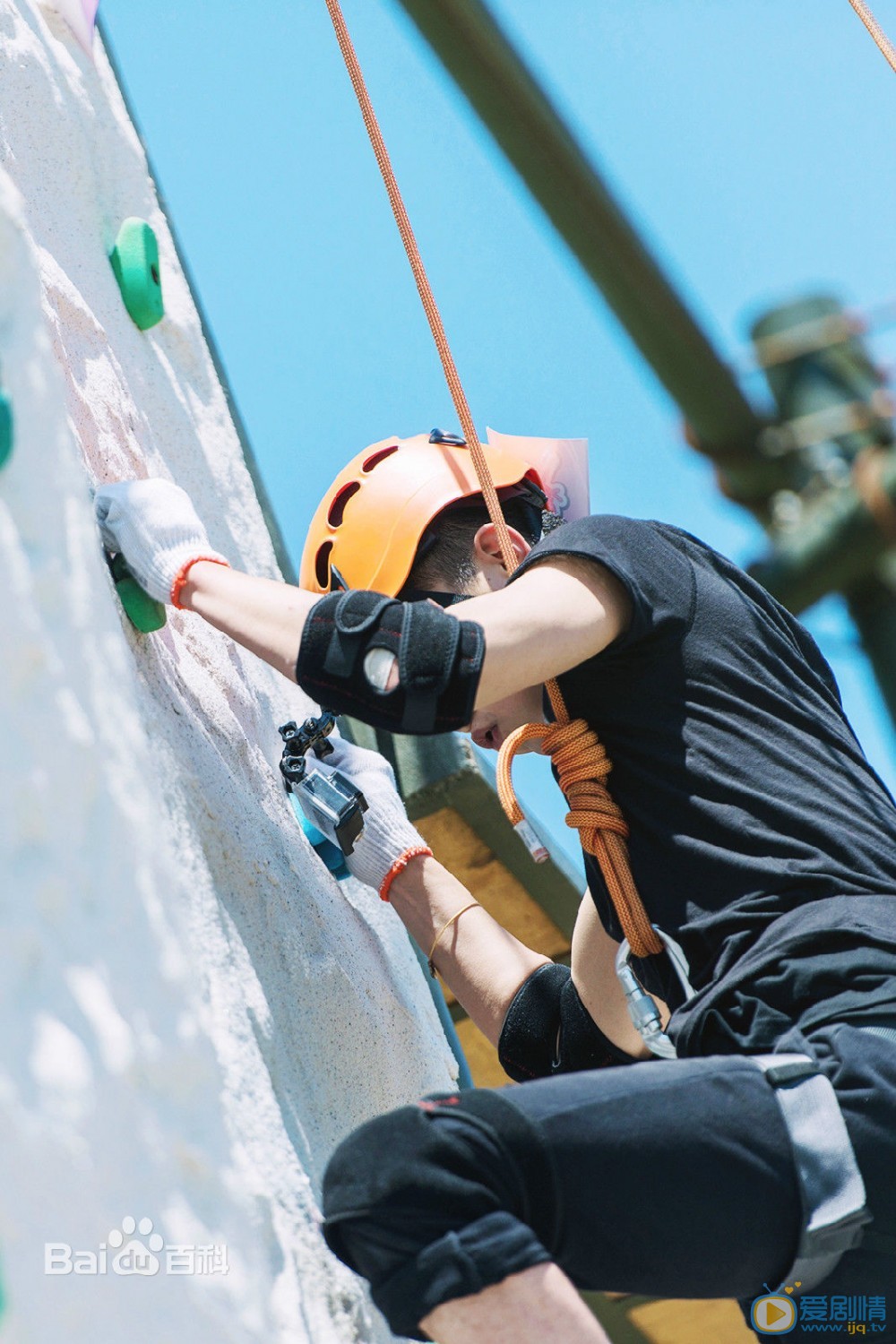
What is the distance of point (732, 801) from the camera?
1749 millimetres

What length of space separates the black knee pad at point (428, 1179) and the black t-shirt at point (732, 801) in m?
0.35

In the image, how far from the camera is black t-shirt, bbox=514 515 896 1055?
1620 millimetres

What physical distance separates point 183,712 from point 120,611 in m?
0.21

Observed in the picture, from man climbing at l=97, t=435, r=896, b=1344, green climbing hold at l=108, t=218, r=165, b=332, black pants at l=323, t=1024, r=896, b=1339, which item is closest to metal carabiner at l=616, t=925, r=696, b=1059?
man climbing at l=97, t=435, r=896, b=1344

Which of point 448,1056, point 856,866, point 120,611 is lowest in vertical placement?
point 448,1056

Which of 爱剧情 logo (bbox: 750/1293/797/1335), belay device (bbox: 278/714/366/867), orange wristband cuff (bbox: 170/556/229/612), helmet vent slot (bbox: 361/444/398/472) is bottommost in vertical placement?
爱剧情 logo (bbox: 750/1293/797/1335)

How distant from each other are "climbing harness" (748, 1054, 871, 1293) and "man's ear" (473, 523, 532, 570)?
105 centimetres

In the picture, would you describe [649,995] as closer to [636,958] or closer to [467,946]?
[636,958]

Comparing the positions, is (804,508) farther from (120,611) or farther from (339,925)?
(339,925)

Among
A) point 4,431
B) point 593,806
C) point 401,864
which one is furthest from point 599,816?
point 4,431

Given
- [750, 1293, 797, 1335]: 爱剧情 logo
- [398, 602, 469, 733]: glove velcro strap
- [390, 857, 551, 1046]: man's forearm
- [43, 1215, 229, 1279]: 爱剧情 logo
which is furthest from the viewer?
[390, 857, 551, 1046]: man's forearm

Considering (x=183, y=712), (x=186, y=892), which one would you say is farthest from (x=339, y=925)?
(x=186, y=892)

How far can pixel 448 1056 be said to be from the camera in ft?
9.39

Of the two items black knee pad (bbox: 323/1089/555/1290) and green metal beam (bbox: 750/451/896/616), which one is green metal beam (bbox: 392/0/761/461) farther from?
black knee pad (bbox: 323/1089/555/1290)
